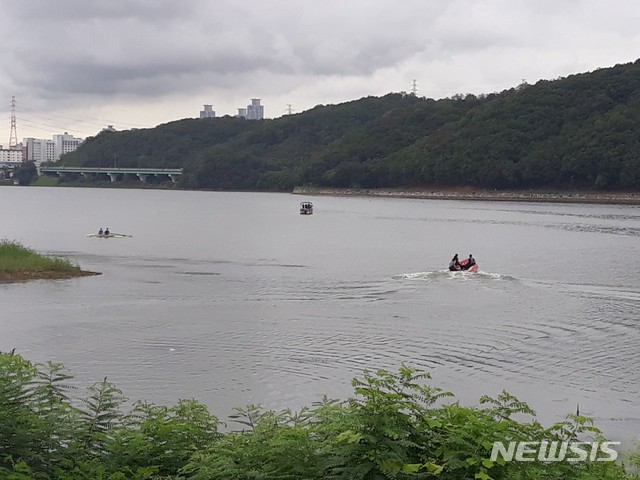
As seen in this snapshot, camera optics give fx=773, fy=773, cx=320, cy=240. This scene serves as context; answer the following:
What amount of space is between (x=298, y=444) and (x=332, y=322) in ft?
70.7

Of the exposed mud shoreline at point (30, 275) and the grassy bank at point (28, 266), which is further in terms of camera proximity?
the grassy bank at point (28, 266)

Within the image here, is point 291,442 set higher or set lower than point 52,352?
higher

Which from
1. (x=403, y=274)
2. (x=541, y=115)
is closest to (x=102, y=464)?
(x=403, y=274)

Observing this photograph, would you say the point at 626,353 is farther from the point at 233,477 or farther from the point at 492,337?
the point at 233,477

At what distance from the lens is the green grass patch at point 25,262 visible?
4109 cm

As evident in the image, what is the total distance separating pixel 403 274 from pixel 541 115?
5729 inches

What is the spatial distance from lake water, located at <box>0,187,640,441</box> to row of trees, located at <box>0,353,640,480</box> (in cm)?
765

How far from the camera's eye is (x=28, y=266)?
4131 centimetres

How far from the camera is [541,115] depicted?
7141 inches

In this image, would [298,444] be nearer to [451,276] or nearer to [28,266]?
[28,266]

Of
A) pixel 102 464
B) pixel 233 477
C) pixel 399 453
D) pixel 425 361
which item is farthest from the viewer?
pixel 425 361

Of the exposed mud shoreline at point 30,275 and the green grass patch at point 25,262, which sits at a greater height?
the green grass patch at point 25,262

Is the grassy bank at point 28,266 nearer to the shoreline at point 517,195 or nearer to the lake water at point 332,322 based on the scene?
the lake water at point 332,322

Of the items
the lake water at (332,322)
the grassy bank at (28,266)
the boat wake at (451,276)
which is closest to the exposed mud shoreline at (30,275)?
the grassy bank at (28,266)
